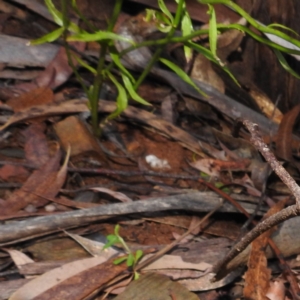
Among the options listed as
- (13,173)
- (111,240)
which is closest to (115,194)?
(111,240)

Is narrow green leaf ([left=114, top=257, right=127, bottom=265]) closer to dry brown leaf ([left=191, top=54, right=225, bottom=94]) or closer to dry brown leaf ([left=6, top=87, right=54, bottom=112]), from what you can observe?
dry brown leaf ([left=6, top=87, right=54, bottom=112])

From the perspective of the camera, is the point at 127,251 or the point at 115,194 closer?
the point at 127,251

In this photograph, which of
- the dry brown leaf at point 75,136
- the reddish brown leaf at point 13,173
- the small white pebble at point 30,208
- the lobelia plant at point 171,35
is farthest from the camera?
the dry brown leaf at point 75,136

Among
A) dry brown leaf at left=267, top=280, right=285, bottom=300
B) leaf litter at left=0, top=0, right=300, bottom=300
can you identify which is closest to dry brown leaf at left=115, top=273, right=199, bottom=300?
leaf litter at left=0, top=0, right=300, bottom=300

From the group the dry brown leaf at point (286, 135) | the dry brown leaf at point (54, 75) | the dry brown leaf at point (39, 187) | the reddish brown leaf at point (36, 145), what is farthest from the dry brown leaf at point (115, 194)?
the dry brown leaf at point (286, 135)

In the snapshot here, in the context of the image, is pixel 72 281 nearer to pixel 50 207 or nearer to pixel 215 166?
pixel 50 207

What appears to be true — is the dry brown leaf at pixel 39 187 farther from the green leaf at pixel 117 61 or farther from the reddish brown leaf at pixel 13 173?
the green leaf at pixel 117 61

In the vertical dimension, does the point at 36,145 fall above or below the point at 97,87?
below

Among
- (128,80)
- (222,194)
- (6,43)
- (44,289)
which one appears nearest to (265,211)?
(222,194)

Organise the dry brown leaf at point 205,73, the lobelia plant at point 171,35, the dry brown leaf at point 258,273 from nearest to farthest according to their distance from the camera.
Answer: the lobelia plant at point 171,35 → the dry brown leaf at point 258,273 → the dry brown leaf at point 205,73
